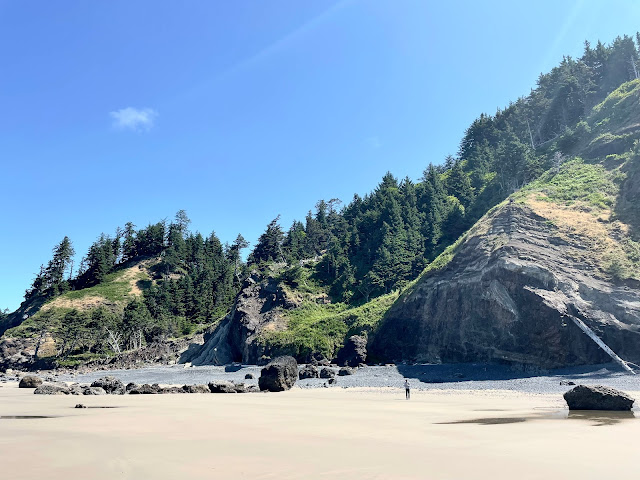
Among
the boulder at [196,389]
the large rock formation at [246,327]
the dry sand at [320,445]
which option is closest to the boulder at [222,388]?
the boulder at [196,389]

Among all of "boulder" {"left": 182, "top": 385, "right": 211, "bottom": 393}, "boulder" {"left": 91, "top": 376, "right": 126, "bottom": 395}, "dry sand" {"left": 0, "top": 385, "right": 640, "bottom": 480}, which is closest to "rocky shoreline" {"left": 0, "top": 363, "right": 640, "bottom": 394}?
"boulder" {"left": 182, "top": 385, "right": 211, "bottom": 393}

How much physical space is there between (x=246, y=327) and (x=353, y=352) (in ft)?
66.4

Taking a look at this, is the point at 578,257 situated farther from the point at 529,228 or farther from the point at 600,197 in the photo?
the point at 600,197

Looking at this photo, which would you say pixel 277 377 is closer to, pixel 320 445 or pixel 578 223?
pixel 320 445

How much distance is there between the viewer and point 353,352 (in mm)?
44500

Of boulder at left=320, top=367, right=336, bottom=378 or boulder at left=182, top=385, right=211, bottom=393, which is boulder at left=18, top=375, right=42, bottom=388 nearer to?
boulder at left=182, top=385, right=211, bottom=393

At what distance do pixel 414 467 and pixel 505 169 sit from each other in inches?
3057

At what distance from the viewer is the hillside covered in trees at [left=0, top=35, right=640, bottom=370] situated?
59125 mm

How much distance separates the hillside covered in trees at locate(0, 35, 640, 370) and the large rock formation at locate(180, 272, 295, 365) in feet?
7.67

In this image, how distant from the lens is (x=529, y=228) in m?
39.8

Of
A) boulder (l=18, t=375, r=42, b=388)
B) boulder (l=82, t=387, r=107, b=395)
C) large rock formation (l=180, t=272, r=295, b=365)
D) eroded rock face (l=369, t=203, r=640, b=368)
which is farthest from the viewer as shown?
large rock formation (l=180, t=272, r=295, b=365)

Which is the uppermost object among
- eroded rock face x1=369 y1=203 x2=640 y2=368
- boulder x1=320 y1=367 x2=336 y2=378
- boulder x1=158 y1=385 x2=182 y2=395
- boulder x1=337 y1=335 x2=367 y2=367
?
eroded rock face x1=369 y1=203 x2=640 y2=368

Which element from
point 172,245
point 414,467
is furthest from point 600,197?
point 172,245

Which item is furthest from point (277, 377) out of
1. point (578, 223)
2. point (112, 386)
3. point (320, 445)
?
point (578, 223)
